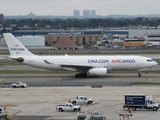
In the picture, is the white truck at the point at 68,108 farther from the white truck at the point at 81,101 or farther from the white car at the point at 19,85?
the white car at the point at 19,85

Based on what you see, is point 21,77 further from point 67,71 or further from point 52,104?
point 52,104

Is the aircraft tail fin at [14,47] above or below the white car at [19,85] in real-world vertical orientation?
above

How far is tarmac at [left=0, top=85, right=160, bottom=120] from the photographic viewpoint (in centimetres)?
4878

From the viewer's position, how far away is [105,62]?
263 ft

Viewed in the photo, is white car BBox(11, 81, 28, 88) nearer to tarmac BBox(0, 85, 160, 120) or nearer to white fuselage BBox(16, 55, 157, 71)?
tarmac BBox(0, 85, 160, 120)

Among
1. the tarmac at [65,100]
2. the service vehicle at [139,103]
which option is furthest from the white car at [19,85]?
the service vehicle at [139,103]

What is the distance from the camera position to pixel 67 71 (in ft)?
292

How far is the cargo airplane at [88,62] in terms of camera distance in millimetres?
79375

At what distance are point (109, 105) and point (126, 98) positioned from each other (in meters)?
2.94

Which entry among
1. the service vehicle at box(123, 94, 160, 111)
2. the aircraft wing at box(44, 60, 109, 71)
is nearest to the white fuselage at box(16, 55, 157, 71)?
the aircraft wing at box(44, 60, 109, 71)

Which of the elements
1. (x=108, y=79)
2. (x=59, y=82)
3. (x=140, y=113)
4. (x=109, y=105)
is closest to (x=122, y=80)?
(x=108, y=79)

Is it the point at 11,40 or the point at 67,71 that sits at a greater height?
the point at 11,40

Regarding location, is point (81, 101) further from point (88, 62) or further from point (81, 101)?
point (88, 62)

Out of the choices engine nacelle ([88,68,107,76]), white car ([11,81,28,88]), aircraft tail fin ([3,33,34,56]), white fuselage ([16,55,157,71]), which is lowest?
white car ([11,81,28,88])
